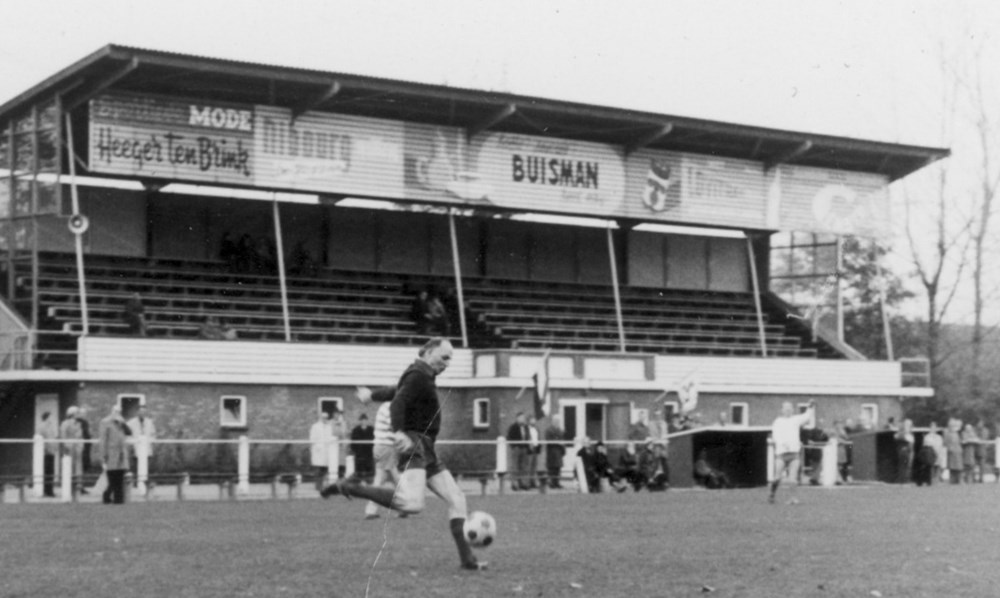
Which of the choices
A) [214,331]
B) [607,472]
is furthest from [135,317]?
[607,472]

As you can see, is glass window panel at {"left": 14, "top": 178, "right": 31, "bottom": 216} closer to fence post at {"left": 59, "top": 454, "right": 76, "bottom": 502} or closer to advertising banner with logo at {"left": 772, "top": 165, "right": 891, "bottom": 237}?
fence post at {"left": 59, "top": 454, "right": 76, "bottom": 502}

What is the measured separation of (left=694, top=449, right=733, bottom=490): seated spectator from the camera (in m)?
37.0

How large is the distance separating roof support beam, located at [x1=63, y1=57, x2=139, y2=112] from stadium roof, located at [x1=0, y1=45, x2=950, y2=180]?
30 mm

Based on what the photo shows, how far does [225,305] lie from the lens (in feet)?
136

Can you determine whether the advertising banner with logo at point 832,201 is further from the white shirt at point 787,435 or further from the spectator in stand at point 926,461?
the white shirt at point 787,435

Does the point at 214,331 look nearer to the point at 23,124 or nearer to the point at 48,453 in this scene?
the point at 23,124

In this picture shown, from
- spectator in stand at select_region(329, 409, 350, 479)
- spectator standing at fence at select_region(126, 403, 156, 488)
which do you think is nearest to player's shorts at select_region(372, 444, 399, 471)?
spectator standing at fence at select_region(126, 403, 156, 488)

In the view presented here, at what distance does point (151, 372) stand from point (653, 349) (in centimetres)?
1507

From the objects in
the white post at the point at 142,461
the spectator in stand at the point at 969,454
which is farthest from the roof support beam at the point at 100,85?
the spectator in stand at the point at 969,454

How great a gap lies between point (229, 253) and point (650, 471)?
41.2 feet

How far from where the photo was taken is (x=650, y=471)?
3638cm

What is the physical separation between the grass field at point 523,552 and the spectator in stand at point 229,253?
16.2 meters

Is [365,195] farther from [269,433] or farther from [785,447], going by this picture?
[785,447]

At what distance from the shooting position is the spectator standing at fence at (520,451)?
118 feet
